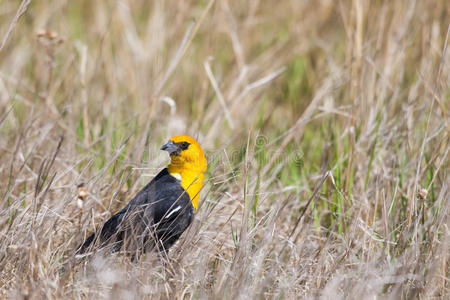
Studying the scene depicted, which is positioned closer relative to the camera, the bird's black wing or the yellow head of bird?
the bird's black wing

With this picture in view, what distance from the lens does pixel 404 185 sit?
3.57 m

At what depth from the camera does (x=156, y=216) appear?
3.15 meters

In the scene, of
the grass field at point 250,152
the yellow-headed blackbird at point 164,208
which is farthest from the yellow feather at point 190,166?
the grass field at point 250,152

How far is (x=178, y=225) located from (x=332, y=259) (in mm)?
838

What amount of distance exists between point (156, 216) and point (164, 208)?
0.07 m

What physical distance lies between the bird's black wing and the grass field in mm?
113

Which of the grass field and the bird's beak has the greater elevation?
the bird's beak

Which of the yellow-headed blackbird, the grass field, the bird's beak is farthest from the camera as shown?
the bird's beak

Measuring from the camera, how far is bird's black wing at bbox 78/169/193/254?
2.94 metres

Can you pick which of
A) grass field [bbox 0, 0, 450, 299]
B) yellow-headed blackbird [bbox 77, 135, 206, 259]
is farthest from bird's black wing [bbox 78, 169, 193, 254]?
grass field [bbox 0, 0, 450, 299]

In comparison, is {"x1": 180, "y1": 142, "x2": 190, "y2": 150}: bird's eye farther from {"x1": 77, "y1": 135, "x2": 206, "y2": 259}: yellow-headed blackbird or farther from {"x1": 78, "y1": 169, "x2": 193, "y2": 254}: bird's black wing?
{"x1": 78, "y1": 169, "x2": 193, "y2": 254}: bird's black wing

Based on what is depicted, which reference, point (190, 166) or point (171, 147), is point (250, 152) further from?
point (171, 147)

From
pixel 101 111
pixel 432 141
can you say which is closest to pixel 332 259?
pixel 432 141

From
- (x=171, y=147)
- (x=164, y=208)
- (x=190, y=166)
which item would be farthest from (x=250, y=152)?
(x=164, y=208)
